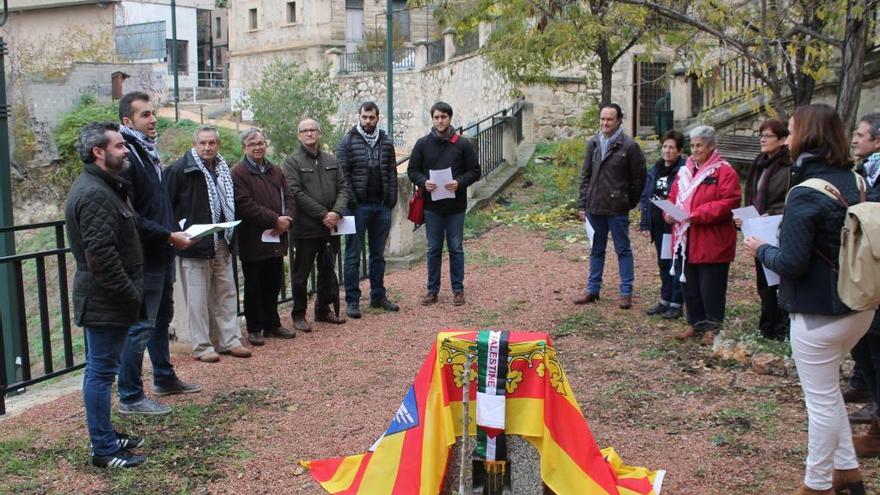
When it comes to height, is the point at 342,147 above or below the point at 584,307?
above

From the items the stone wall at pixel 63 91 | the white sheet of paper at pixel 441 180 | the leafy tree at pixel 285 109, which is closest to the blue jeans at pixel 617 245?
the white sheet of paper at pixel 441 180

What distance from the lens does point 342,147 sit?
8.09 metres

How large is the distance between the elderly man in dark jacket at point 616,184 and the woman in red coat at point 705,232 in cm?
100

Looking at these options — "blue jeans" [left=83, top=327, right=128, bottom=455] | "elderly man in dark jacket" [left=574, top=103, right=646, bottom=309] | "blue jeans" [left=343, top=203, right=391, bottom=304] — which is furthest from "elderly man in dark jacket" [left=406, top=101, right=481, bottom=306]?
"blue jeans" [left=83, top=327, right=128, bottom=455]

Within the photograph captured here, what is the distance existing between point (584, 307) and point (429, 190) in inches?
75.3

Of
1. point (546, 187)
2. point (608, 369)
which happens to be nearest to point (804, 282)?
point (608, 369)

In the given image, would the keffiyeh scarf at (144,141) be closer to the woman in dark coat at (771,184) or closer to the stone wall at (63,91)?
the woman in dark coat at (771,184)

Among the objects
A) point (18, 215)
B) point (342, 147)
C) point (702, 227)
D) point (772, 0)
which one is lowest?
point (18, 215)

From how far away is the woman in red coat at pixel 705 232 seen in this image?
21.7 feet

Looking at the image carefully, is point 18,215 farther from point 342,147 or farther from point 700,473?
point 700,473

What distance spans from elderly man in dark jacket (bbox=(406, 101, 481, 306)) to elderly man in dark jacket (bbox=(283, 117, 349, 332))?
89 centimetres

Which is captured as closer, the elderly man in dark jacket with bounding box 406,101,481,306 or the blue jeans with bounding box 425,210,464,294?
the elderly man in dark jacket with bounding box 406,101,481,306

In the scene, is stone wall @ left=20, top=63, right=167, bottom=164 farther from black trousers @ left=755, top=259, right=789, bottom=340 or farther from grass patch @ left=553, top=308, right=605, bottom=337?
black trousers @ left=755, top=259, right=789, bottom=340

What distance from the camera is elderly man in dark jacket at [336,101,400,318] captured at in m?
8.09
